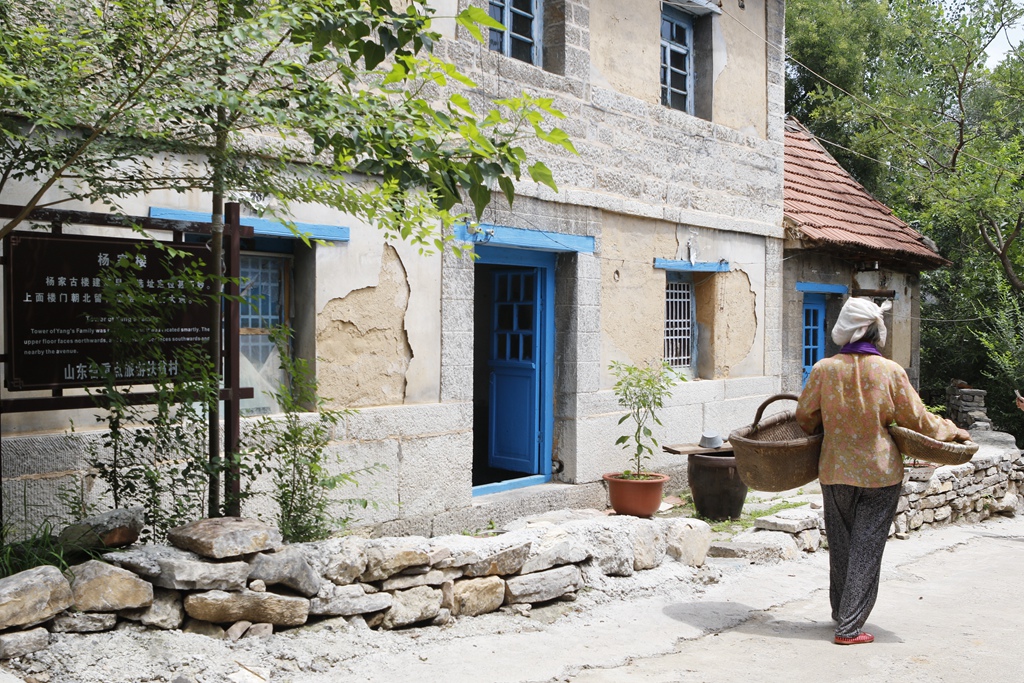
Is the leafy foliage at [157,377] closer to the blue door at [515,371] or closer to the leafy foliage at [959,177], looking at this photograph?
the blue door at [515,371]

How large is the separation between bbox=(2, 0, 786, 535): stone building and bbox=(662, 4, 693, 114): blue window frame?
23 mm

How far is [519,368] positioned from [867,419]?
12.8ft

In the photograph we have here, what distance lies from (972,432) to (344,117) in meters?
10.6

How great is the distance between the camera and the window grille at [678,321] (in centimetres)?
980

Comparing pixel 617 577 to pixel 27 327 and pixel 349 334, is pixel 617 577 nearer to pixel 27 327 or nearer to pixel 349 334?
pixel 349 334

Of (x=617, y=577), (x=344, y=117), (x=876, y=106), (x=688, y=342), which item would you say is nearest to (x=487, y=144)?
(x=344, y=117)

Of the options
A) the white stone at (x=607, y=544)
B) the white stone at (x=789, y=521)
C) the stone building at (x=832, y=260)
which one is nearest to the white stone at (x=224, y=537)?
the white stone at (x=607, y=544)

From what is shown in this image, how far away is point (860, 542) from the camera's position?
207 inches

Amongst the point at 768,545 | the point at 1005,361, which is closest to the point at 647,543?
the point at 768,545

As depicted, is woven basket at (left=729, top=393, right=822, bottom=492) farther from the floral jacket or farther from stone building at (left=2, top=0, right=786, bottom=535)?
stone building at (left=2, top=0, right=786, bottom=535)

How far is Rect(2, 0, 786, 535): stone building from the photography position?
6.48m

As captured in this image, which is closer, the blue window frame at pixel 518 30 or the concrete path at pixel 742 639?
the concrete path at pixel 742 639

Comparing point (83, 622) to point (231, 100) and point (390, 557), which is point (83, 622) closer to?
point (390, 557)

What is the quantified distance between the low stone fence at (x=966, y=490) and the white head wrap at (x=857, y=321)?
3707 mm
